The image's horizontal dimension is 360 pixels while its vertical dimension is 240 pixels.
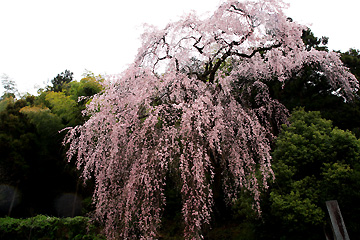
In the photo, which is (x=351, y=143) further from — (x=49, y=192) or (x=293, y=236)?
(x=49, y=192)

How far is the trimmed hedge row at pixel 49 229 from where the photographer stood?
5426 millimetres

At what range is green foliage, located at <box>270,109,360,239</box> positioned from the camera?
4.05m

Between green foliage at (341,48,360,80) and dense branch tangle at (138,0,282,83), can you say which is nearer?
dense branch tangle at (138,0,282,83)

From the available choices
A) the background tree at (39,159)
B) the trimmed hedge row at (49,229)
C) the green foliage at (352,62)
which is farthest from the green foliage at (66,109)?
the green foliage at (352,62)

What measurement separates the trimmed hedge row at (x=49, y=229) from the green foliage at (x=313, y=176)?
402 cm

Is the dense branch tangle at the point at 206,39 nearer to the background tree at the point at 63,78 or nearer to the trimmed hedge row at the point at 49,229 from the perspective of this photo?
the trimmed hedge row at the point at 49,229

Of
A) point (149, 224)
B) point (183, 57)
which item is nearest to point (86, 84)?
point (183, 57)

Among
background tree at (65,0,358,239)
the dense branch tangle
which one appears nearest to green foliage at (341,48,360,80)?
background tree at (65,0,358,239)

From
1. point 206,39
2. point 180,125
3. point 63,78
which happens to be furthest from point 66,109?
point 63,78

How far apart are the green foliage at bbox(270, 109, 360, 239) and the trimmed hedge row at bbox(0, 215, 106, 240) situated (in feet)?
13.2

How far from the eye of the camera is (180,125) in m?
3.03

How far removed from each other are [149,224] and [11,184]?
837cm

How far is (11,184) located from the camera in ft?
28.3

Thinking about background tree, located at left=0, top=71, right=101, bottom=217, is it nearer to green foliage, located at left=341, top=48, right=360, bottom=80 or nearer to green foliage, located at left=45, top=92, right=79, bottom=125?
green foliage, located at left=45, top=92, right=79, bottom=125
